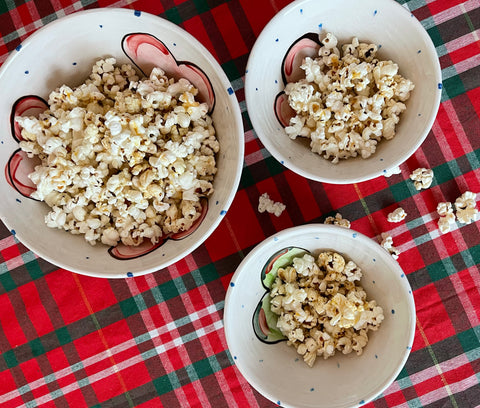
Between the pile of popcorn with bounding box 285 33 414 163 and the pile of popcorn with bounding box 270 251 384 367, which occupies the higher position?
the pile of popcorn with bounding box 285 33 414 163

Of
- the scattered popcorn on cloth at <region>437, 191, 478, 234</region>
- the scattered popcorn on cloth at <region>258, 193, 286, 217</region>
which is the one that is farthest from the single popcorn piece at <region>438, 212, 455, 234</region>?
the scattered popcorn on cloth at <region>258, 193, 286, 217</region>

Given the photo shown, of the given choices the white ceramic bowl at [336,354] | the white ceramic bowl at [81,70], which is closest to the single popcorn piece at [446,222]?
the white ceramic bowl at [336,354]

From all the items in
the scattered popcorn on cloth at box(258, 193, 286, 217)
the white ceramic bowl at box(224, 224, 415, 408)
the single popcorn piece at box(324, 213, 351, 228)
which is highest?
the scattered popcorn on cloth at box(258, 193, 286, 217)

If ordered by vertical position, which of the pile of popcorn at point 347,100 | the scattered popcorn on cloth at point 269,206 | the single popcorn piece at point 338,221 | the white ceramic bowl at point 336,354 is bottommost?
the white ceramic bowl at point 336,354

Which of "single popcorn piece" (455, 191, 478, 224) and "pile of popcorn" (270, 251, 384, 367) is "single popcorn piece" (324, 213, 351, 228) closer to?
"pile of popcorn" (270, 251, 384, 367)

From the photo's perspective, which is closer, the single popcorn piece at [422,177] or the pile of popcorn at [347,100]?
the pile of popcorn at [347,100]

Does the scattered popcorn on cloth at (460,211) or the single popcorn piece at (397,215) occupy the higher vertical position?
the single popcorn piece at (397,215)

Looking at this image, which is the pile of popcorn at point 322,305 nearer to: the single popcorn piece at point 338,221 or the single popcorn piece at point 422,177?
the single popcorn piece at point 338,221

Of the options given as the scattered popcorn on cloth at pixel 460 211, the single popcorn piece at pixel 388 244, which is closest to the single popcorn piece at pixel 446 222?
the scattered popcorn on cloth at pixel 460 211
